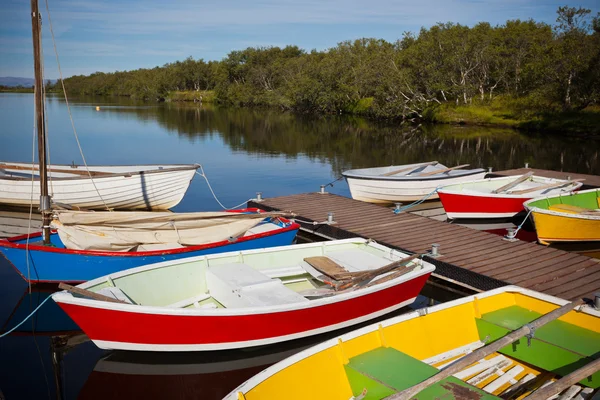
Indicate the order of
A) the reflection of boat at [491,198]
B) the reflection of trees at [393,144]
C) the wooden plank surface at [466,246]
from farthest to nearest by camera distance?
the reflection of trees at [393,144] → the reflection of boat at [491,198] → the wooden plank surface at [466,246]

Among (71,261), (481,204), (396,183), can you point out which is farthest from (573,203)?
(71,261)

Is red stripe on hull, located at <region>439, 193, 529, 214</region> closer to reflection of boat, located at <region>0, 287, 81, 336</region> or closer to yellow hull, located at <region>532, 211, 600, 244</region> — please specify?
yellow hull, located at <region>532, 211, 600, 244</region>

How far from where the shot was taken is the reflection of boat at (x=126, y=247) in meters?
9.79

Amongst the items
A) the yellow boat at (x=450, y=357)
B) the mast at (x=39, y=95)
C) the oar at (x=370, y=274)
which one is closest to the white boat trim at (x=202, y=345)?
the oar at (x=370, y=274)

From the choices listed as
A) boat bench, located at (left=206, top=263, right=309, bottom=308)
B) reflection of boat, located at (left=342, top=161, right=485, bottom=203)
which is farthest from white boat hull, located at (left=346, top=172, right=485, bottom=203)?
boat bench, located at (left=206, top=263, right=309, bottom=308)

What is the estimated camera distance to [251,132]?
44250 millimetres

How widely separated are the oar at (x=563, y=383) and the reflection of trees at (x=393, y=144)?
2104cm

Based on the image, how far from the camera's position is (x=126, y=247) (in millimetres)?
10188

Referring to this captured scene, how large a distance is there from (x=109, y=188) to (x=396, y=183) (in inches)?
356

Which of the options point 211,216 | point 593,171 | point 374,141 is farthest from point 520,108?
point 211,216

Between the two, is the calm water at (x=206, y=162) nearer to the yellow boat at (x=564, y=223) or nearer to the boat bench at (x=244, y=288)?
the boat bench at (x=244, y=288)

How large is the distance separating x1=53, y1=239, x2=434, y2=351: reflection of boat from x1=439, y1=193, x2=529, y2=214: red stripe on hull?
5782 millimetres

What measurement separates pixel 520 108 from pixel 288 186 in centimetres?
3363

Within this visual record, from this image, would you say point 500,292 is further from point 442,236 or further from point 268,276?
point 442,236
